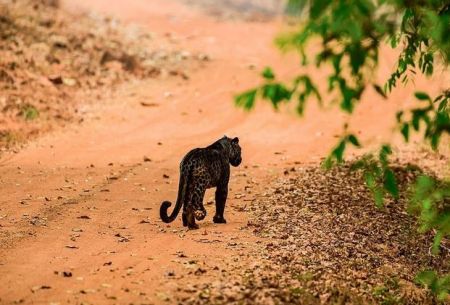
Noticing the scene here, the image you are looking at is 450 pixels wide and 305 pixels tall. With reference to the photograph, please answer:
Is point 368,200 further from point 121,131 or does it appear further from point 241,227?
point 121,131

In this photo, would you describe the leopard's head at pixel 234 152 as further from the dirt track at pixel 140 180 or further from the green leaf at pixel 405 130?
the green leaf at pixel 405 130

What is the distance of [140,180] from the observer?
1217 centimetres

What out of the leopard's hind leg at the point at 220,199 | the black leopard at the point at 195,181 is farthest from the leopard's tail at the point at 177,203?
the leopard's hind leg at the point at 220,199

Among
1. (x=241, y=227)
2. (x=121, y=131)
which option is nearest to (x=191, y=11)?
(x=121, y=131)

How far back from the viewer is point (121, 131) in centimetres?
1578

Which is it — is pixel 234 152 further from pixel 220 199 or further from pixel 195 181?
pixel 195 181

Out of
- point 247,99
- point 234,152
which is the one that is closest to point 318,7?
point 247,99

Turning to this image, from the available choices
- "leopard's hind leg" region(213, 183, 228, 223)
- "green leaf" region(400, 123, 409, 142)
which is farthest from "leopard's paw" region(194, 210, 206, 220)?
"green leaf" region(400, 123, 409, 142)

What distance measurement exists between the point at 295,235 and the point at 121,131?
7.39 metres

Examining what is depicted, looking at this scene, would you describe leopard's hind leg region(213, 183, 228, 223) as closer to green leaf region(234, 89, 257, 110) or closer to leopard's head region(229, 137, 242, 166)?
leopard's head region(229, 137, 242, 166)

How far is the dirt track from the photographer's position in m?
7.61

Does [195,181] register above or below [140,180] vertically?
above

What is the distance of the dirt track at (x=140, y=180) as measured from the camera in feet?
25.0

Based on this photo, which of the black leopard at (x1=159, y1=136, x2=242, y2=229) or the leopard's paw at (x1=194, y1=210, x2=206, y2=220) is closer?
the black leopard at (x1=159, y1=136, x2=242, y2=229)
